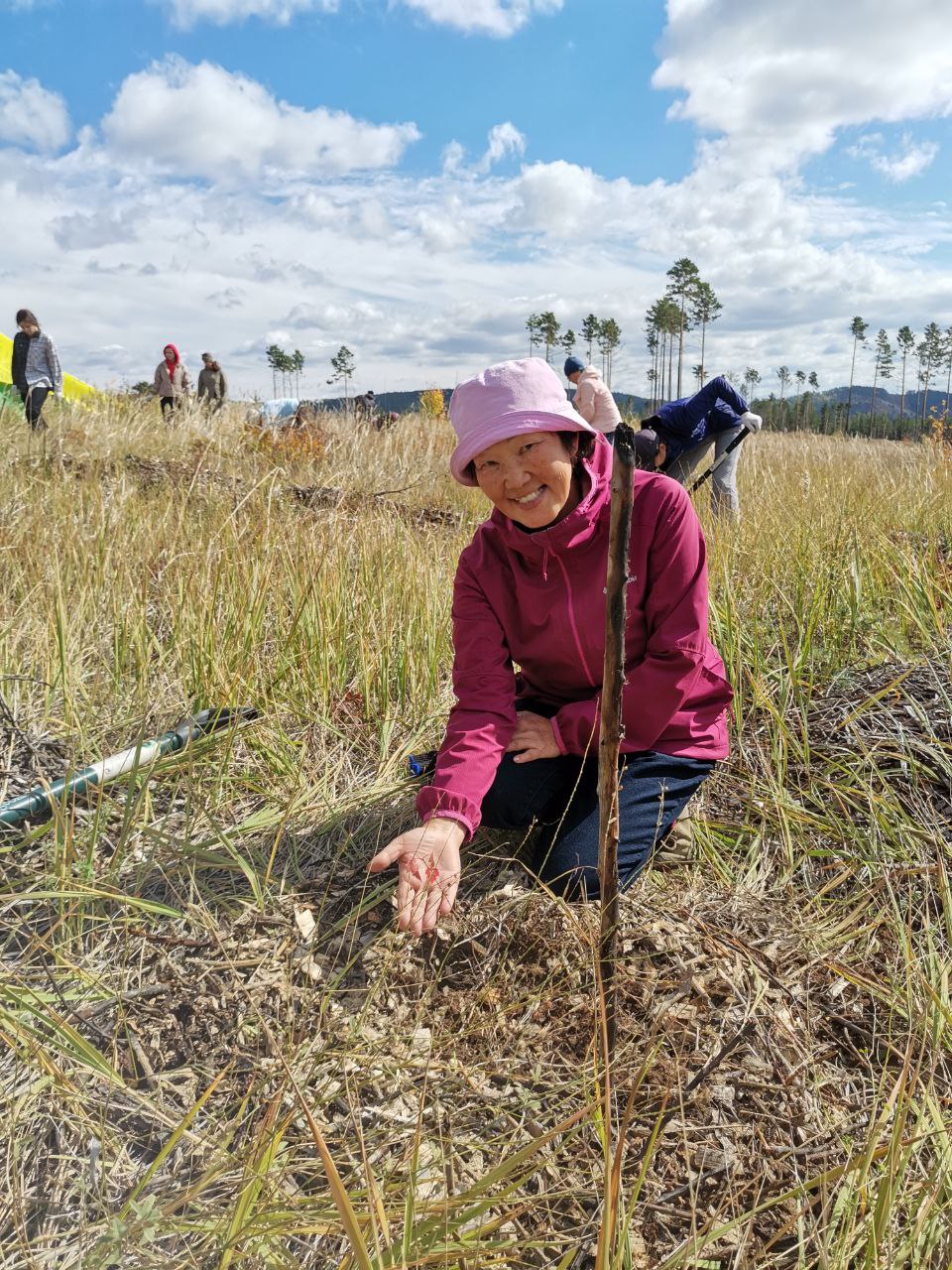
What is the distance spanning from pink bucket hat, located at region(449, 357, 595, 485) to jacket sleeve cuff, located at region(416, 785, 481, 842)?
70 cm

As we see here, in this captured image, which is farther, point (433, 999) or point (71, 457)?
point (71, 457)

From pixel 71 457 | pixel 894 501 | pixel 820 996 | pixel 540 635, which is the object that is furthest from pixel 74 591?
pixel 894 501

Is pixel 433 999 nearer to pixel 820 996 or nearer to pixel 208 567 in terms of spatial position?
pixel 820 996

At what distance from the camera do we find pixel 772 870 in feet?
6.50

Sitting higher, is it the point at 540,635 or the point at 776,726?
the point at 540,635

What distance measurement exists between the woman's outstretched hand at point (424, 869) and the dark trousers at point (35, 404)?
23.0 feet

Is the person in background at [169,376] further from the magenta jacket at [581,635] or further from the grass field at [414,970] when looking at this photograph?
the magenta jacket at [581,635]

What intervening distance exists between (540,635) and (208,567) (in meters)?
1.13

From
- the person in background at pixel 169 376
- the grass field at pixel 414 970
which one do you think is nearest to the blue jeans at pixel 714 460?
the grass field at pixel 414 970

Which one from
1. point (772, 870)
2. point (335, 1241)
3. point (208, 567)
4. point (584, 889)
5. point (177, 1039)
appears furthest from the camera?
point (208, 567)

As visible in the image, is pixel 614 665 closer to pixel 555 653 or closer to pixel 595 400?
pixel 555 653

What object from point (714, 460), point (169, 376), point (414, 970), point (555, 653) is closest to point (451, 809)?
point (414, 970)

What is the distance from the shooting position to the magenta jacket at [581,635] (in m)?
1.82

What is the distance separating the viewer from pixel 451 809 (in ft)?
5.62
